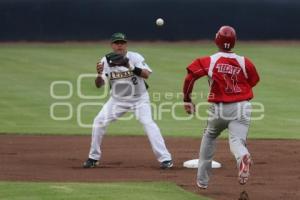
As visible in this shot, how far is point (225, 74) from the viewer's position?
887 cm

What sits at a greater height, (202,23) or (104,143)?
(202,23)

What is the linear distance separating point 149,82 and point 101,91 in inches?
59.3

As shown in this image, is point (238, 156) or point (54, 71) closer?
point (238, 156)

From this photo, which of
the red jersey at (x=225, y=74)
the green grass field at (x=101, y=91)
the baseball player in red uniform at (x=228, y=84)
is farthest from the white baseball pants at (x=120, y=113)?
the red jersey at (x=225, y=74)

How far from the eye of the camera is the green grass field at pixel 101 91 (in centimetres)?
886

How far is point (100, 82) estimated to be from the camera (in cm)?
1122

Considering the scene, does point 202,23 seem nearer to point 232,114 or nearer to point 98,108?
point 98,108

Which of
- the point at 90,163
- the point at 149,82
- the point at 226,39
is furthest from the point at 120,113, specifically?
the point at 149,82

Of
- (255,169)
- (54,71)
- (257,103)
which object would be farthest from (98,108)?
(255,169)

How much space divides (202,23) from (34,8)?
211 inches

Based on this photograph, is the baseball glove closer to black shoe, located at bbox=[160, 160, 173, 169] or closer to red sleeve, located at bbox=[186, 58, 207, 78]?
black shoe, located at bbox=[160, 160, 173, 169]

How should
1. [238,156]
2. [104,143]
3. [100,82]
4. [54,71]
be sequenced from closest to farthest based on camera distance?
[238,156] → [100,82] → [104,143] → [54,71]

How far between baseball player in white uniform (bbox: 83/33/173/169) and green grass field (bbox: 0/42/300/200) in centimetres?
181

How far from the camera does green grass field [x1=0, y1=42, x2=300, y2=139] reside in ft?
53.1
